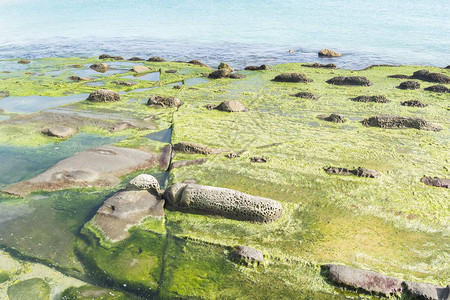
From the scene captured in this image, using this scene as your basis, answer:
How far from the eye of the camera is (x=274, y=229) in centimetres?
382

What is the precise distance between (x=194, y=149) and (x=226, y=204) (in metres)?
1.94

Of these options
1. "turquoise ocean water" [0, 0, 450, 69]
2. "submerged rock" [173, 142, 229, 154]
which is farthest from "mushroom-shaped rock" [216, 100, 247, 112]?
"turquoise ocean water" [0, 0, 450, 69]

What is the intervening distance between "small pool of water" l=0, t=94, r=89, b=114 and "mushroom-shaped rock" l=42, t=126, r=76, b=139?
1.86 meters

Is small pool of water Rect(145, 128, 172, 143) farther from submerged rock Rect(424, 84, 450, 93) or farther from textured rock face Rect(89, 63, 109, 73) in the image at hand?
textured rock face Rect(89, 63, 109, 73)

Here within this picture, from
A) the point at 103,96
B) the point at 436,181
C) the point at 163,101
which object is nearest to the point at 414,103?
the point at 436,181

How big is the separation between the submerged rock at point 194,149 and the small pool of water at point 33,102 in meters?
4.39

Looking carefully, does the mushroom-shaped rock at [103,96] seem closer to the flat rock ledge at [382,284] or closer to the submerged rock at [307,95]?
the submerged rock at [307,95]

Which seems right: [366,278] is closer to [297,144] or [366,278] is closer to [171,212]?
[171,212]

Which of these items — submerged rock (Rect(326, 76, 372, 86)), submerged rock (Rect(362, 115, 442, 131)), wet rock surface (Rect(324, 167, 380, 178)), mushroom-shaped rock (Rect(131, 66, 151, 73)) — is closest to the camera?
wet rock surface (Rect(324, 167, 380, 178))

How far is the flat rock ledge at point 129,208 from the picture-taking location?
3.81 m

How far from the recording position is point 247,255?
330 centimetres

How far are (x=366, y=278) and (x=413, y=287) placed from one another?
14.7 inches

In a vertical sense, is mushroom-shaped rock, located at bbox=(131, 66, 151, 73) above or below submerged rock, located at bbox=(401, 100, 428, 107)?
above

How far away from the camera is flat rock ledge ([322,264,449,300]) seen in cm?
286
